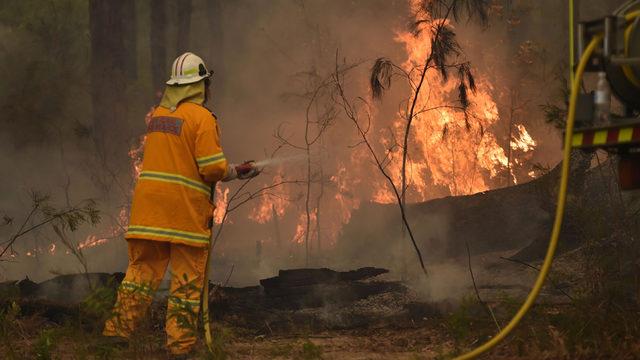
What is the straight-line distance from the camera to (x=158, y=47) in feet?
72.0

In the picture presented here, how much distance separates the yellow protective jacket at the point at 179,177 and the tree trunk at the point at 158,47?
51.7 feet

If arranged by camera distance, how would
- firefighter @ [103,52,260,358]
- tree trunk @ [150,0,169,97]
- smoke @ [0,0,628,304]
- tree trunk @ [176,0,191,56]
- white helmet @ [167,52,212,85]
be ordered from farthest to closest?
1. tree trunk @ [176,0,191,56]
2. tree trunk @ [150,0,169,97]
3. smoke @ [0,0,628,304]
4. white helmet @ [167,52,212,85]
5. firefighter @ [103,52,260,358]

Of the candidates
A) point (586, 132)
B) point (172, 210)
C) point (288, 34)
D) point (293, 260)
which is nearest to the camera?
point (586, 132)

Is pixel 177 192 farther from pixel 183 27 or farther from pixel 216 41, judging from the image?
pixel 216 41

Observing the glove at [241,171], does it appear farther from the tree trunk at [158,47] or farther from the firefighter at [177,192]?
the tree trunk at [158,47]

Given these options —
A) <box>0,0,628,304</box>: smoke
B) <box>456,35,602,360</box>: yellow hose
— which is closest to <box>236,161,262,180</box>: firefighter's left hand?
<box>456,35,602,360</box>: yellow hose

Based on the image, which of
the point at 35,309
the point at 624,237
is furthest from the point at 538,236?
the point at 35,309

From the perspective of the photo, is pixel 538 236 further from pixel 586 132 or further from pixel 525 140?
pixel 525 140

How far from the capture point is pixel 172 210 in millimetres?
5875

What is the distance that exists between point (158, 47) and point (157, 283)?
16.6 m

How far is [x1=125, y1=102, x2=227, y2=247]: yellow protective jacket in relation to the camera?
5863mm

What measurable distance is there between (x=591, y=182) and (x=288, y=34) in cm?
1475

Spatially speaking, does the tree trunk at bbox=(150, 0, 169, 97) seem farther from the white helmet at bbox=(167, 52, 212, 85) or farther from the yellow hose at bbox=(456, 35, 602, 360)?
the yellow hose at bbox=(456, 35, 602, 360)

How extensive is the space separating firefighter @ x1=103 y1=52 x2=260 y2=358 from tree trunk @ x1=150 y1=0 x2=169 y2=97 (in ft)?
51.4
